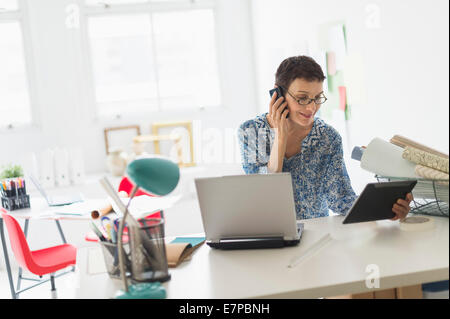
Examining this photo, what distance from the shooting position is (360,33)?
3.42 meters

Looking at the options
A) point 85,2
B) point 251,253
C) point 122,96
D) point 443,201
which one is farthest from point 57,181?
point 443,201

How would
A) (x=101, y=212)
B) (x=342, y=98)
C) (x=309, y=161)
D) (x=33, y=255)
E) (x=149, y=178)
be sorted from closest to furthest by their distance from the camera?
(x=149, y=178) → (x=309, y=161) → (x=101, y=212) → (x=342, y=98) → (x=33, y=255)

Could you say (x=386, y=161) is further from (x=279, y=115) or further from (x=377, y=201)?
(x=279, y=115)

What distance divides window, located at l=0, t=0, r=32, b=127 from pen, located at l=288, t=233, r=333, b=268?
4351mm

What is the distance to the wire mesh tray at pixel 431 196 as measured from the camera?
6.57 feet

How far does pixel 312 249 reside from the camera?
189 centimetres

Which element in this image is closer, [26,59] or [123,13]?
[26,59]

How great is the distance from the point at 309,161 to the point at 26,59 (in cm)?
388

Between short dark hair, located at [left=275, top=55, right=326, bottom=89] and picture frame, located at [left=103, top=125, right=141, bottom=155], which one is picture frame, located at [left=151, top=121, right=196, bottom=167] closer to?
picture frame, located at [left=103, top=125, right=141, bottom=155]

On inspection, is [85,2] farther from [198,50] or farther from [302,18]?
[302,18]

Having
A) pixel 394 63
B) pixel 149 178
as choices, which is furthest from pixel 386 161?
pixel 394 63

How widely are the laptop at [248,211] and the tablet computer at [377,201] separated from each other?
0.23 m

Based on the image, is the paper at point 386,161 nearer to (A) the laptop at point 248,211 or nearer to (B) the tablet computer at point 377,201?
(B) the tablet computer at point 377,201

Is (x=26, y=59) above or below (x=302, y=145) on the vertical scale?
above
